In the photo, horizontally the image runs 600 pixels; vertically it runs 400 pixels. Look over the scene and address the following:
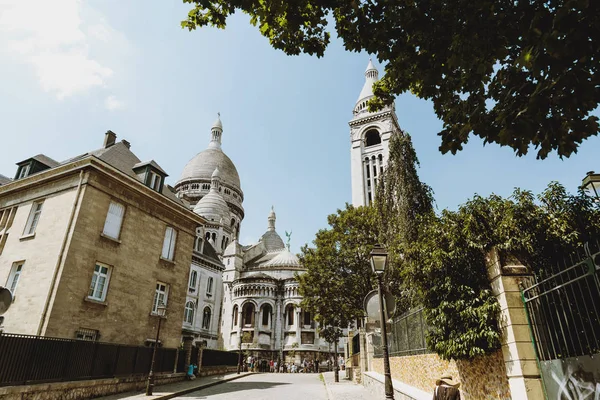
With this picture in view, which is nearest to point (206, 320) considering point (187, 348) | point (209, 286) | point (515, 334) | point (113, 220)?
point (209, 286)

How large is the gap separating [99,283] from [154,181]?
6102 mm

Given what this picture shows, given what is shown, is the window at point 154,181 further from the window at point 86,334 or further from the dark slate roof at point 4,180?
the dark slate roof at point 4,180

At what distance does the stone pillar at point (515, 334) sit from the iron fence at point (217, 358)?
19.1 metres

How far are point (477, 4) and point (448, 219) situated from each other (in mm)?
4991

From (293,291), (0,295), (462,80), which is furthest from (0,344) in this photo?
(293,291)

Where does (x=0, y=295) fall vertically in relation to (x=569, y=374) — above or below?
above

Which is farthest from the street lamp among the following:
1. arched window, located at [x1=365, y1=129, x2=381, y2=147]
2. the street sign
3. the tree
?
arched window, located at [x1=365, y1=129, x2=381, y2=147]

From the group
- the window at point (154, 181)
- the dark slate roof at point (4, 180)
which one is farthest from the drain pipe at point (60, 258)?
the dark slate roof at point (4, 180)

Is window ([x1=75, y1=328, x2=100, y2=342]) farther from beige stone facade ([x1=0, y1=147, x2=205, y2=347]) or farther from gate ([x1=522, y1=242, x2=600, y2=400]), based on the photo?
gate ([x1=522, y1=242, x2=600, y2=400])

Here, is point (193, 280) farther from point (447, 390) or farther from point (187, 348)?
point (447, 390)

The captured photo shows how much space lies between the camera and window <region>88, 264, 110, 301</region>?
14859 mm

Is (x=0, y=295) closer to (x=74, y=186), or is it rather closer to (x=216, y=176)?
(x=74, y=186)

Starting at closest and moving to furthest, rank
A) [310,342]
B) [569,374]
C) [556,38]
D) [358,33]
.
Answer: [556,38] → [569,374] → [358,33] → [310,342]

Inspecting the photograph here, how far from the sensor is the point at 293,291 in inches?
2078
